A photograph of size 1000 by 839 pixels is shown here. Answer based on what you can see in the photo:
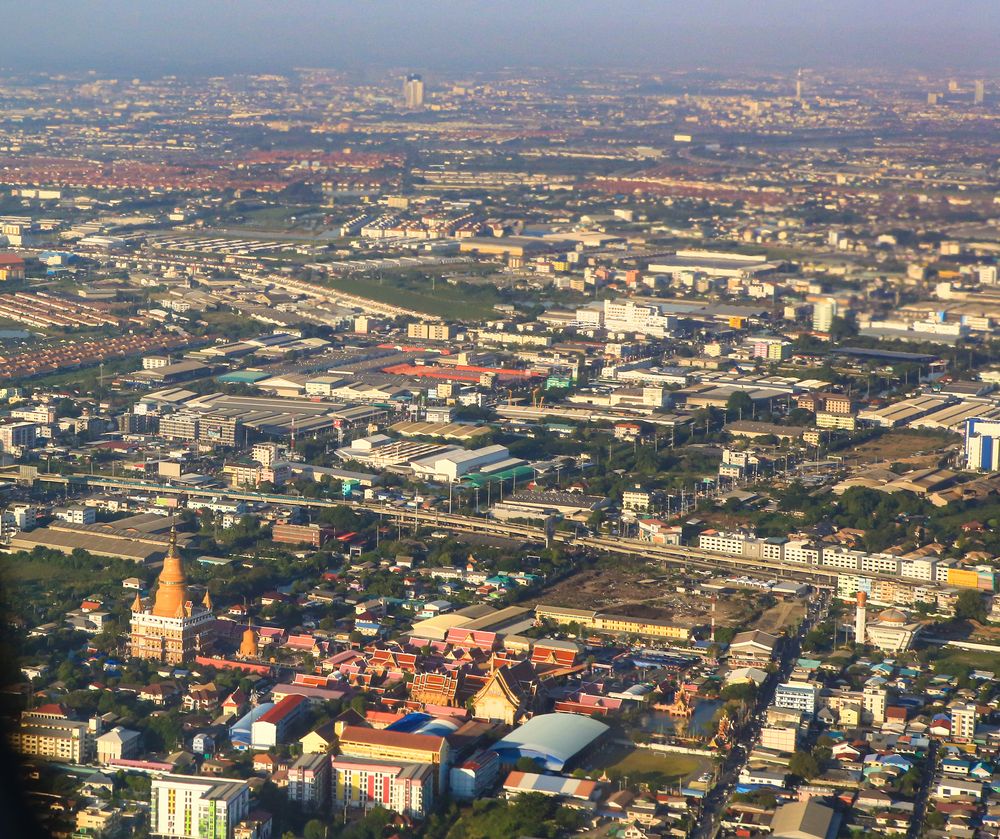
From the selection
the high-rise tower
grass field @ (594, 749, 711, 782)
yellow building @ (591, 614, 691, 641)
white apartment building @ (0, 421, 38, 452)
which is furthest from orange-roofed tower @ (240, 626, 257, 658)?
white apartment building @ (0, 421, 38, 452)

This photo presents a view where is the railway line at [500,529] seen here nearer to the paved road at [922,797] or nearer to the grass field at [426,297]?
the paved road at [922,797]

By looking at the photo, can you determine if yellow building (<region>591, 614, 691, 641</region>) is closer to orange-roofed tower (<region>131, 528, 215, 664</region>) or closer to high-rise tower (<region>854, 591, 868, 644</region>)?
high-rise tower (<region>854, 591, 868, 644</region>)

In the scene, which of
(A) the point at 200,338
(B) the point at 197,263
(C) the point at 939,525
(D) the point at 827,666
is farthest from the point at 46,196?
(D) the point at 827,666

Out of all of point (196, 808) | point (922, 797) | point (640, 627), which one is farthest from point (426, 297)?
point (196, 808)

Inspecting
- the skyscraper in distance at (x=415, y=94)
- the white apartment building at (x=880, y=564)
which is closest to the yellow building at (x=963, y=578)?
the white apartment building at (x=880, y=564)

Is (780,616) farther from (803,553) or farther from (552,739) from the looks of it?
(552,739)

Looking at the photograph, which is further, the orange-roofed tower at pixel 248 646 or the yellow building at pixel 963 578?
the yellow building at pixel 963 578
